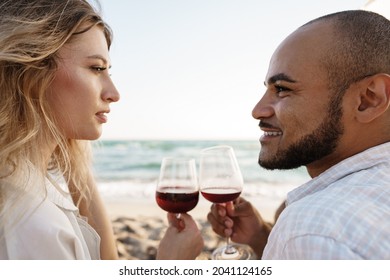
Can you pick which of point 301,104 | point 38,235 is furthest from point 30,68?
point 301,104

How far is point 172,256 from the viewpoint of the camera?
1752 millimetres

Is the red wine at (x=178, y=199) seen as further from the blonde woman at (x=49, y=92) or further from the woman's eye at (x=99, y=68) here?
the woman's eye at (x=99, y=68)

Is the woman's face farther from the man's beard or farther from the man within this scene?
the man's beard

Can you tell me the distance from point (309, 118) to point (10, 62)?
141cm

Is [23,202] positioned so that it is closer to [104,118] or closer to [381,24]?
[104,118]

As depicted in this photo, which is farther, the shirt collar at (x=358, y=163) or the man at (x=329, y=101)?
the man at (x=329, y=101)

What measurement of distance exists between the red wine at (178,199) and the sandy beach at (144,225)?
1.52m

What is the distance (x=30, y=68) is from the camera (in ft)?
5.78

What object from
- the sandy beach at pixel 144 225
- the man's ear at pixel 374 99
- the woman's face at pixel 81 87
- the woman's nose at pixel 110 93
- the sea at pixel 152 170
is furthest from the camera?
the sea at pixel 152 170

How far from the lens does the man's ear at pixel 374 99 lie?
1.56 m


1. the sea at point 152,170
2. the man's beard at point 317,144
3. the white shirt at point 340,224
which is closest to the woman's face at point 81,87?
the man's beard at point 317,144

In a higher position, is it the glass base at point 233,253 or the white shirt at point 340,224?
the white shirt at point 340,224
